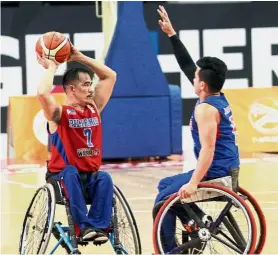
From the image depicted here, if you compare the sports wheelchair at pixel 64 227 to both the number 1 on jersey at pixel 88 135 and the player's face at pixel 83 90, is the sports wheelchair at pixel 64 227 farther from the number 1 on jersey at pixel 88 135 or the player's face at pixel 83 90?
the player's face at pixel 83 90

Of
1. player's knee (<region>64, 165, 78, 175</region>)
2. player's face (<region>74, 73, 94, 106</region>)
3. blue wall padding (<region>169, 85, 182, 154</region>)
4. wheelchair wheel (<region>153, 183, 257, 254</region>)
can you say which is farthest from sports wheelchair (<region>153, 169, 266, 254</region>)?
blue wall padding (<region>169, 85, 182, 154</region>)

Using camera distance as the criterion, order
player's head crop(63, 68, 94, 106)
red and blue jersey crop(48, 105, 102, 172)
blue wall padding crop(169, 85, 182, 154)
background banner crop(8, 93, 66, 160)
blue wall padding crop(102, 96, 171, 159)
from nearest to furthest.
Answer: red and blue jersey crop(48, 105, 102, 172), player's head crop(63, 68, 94, 106), blue wall padding crop(102, 96, 171, 159), blue wall padding crop(169, 85, 182, 154), background banner crop(8, 93, 66, 160)

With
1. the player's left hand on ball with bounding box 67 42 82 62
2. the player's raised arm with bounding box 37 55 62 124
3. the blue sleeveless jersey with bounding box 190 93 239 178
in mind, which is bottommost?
the blue sleeveless jersey with bounding box 190 93 239 178

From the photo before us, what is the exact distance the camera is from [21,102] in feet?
40.4

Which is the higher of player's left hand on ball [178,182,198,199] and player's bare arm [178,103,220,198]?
player's bare arm [178,103,220,198]

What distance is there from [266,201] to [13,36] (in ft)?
24.6

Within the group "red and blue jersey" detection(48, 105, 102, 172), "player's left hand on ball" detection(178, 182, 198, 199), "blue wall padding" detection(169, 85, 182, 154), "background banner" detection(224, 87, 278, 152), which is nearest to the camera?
"player's left hand on ball" detection(178, 182, 198, 199)

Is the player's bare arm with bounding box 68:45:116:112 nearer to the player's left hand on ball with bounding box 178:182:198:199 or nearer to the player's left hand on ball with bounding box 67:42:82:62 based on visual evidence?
the player's left hand on ball with bounding box 67:42:82:62

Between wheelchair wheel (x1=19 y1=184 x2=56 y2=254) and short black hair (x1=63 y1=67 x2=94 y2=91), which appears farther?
short black hair (x1=63 y1=67 x2=94 y2=91)

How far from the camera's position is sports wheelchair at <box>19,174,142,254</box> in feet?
17.6

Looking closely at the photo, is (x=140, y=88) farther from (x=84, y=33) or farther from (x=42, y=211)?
(x=42, y=211)

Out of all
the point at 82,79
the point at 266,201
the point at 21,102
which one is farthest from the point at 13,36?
the point at 82,79

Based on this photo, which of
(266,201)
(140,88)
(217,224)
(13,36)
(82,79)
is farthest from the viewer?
(13,36)

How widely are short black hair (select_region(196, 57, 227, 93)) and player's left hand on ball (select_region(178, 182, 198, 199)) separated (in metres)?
0.68
